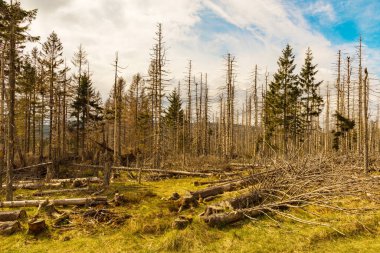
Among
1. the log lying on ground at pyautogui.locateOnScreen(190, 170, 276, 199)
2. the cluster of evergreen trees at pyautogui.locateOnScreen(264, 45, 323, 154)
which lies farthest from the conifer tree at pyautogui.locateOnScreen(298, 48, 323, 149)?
the log lying on ground at pyautogui.locateOnScreen(190, 170, 276, 199)

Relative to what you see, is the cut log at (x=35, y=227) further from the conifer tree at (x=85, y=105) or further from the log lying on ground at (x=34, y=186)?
the conifer tree at (x=85, y=105)

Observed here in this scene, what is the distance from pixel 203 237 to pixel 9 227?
18.8 ft

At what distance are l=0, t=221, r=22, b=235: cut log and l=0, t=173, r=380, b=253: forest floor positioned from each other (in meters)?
0.21

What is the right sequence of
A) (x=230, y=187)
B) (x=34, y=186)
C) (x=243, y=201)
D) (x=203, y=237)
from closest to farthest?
(x=203, y=237)
(x=243, y=201)
(x=230, y=187)
(x=34, y=186)

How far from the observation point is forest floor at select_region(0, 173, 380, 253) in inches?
253

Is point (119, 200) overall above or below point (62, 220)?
above

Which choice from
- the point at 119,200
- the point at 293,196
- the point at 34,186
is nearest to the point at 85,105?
the point at 34,186

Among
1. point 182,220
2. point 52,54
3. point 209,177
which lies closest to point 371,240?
point 182,220

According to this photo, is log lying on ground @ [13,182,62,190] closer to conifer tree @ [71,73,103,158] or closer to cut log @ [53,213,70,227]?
cut log @ [53,213,70,227]

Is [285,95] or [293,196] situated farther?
[285,95]

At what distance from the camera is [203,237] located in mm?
6770

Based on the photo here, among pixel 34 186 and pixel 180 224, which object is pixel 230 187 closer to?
pixel 180 224

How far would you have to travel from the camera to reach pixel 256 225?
25.0 ft

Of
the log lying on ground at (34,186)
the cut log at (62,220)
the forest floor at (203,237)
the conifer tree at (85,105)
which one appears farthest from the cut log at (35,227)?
the conifer tree at (85,105)
